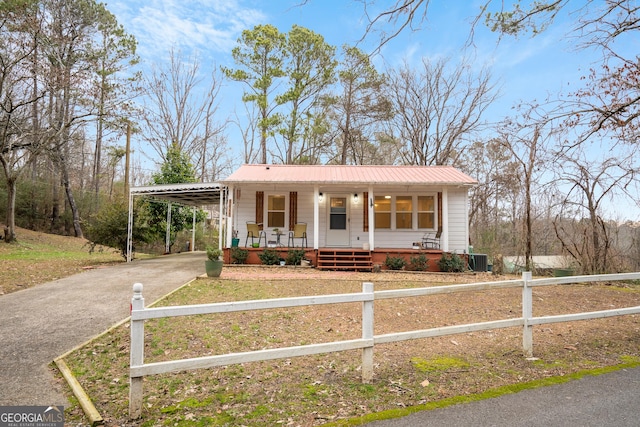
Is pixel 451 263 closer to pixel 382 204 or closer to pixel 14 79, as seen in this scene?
pixel 382 204

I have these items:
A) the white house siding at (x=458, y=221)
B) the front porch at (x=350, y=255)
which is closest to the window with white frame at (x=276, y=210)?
the front porch at (x=350, y=255)

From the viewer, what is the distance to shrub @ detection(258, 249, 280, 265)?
39.5 feet

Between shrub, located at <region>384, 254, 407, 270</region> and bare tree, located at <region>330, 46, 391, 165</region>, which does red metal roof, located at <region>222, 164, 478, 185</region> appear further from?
bare tree, located at <region>330, 46, 391, 165</region>

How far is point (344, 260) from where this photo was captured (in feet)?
39.2

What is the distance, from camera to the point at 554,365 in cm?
386

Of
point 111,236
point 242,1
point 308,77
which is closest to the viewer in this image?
point 242,1

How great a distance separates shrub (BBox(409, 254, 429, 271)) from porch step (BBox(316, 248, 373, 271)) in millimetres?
1502

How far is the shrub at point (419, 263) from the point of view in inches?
465

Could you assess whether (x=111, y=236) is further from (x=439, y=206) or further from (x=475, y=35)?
(x=475, y=35)

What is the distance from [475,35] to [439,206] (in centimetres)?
882

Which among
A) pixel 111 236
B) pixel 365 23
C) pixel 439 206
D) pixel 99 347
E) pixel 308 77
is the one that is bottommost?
pixel 99 347

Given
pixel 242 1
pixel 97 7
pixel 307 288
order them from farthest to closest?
1. pixel 97 7
2. pixel 307 288
3. pixel 242 1

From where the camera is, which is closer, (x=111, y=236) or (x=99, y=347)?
(x=99, y=347)

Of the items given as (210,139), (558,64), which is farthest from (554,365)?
(210,139)
